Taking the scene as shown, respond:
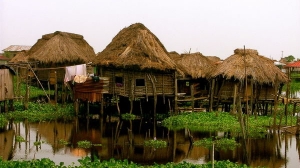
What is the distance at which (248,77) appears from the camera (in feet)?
89.6

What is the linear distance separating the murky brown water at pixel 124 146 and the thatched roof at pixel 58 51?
42.1ft

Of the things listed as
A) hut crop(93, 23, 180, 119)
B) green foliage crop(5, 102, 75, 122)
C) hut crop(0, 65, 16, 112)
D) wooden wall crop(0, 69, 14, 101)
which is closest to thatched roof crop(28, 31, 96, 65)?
hut crop(93, 23, 180, 119)

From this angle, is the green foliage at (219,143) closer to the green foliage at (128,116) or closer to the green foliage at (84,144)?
the green foliage at (84,144)

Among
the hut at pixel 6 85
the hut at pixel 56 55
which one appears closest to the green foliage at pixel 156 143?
the hut at pixel 6 85

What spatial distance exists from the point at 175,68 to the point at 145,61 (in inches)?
77.4

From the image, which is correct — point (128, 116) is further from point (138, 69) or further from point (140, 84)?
point (138, 69)

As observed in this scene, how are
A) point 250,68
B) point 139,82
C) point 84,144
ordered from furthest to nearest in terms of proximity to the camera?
point 139,82
point 250,68
point 84,144

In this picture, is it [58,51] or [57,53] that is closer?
[57,53]

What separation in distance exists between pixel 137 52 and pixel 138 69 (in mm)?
1060

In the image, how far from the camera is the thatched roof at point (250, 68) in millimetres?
26719

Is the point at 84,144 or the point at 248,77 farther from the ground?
the point at 248,77

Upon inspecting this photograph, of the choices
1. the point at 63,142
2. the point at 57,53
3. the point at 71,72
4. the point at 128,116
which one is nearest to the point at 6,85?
the point at 71,72

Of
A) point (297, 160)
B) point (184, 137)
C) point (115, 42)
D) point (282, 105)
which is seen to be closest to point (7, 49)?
point (115, 42)

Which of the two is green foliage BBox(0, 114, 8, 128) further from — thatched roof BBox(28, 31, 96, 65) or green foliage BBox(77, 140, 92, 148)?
thatched roof BBox(28, 31, 96, 65)
